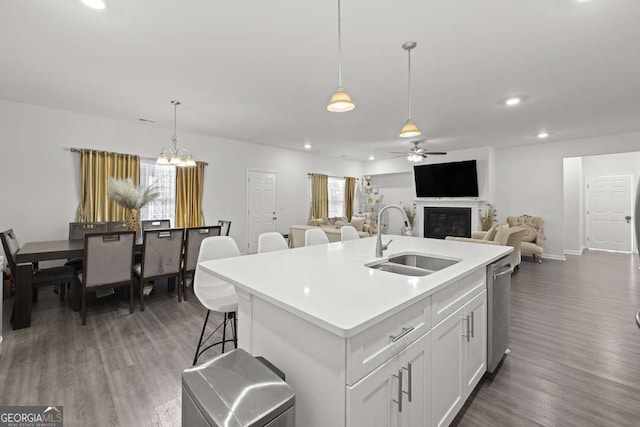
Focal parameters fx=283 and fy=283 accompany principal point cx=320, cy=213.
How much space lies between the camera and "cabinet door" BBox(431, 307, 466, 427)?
56.0 inches

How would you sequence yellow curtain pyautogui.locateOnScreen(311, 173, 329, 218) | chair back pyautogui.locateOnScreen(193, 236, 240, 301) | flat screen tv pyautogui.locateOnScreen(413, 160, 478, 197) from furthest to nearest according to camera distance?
yellow curtain pyautogui.locateOnScreen(311, 173, 329, 218)
flat screen tv pyautogui.locateOnScreen(413, 160, 478, 197)
chair back pyautogui.locateOnScreen(193, 236, 240, 301)

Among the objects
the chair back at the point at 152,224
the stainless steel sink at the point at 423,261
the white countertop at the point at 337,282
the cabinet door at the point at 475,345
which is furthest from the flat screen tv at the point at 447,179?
the chair back at the point at 152,224

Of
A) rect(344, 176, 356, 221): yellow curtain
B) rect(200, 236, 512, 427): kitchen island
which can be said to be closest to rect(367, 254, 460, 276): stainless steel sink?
rect(200, 236, 512, 427): kitchen island

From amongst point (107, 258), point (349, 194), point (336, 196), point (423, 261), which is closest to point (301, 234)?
point (336, 196)

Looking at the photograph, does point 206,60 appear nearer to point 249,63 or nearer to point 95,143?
point 249,63

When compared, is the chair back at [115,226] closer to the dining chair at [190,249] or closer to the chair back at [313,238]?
the dining chair at [190,249]

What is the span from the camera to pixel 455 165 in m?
7.64

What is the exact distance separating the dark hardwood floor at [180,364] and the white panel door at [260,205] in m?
3.17

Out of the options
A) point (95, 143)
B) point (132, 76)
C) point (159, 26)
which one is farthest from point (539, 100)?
point (95, 143)

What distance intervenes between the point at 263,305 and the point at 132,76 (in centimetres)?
328

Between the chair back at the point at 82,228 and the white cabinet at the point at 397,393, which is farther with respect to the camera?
the chair back at the point at 82,228

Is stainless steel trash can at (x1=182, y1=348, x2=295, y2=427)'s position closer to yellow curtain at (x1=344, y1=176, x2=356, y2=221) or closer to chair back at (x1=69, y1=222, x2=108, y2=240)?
chair back at (x1=69, y1=222, x2=108, y2=240)

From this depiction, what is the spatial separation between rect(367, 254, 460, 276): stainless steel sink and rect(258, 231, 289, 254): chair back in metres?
0.98

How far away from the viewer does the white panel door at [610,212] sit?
733 cm
